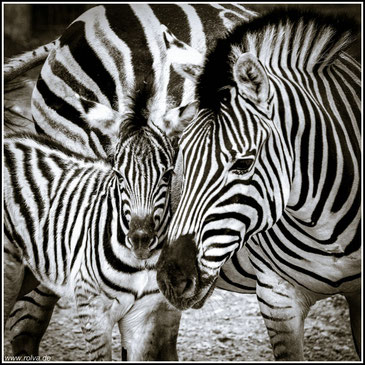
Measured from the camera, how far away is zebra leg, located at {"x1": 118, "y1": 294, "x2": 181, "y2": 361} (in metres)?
3.15

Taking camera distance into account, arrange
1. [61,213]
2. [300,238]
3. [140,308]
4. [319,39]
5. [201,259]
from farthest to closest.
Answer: [61,213]
[140,308]
[300,238]
[319,39]
[201,259]

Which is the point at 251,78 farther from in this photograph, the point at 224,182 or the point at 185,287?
the point at 185,287

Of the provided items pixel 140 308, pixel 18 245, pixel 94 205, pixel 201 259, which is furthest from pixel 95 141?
pixel 201 259

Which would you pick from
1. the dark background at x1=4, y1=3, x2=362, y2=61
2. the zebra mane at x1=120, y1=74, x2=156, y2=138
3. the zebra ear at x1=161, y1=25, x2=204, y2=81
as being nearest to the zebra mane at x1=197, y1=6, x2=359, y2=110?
the zebra ear at x1=161, y1=25, x2=204, y2=81

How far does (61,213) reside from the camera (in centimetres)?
344

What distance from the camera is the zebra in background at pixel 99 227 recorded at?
2.93 m

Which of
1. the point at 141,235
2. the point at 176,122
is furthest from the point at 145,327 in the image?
the point at 176,122

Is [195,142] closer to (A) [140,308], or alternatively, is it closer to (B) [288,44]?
(B) [288,44]

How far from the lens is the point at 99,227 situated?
10.5 ft

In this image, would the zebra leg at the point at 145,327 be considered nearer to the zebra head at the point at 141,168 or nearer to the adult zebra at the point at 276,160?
the zebra head at the point at 141,168

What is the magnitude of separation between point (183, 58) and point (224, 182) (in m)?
0.88

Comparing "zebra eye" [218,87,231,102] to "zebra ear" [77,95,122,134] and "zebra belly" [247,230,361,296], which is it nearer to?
"zebra ear" [77,95,122,134]

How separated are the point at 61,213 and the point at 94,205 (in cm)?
24

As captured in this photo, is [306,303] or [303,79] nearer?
[303,79]
